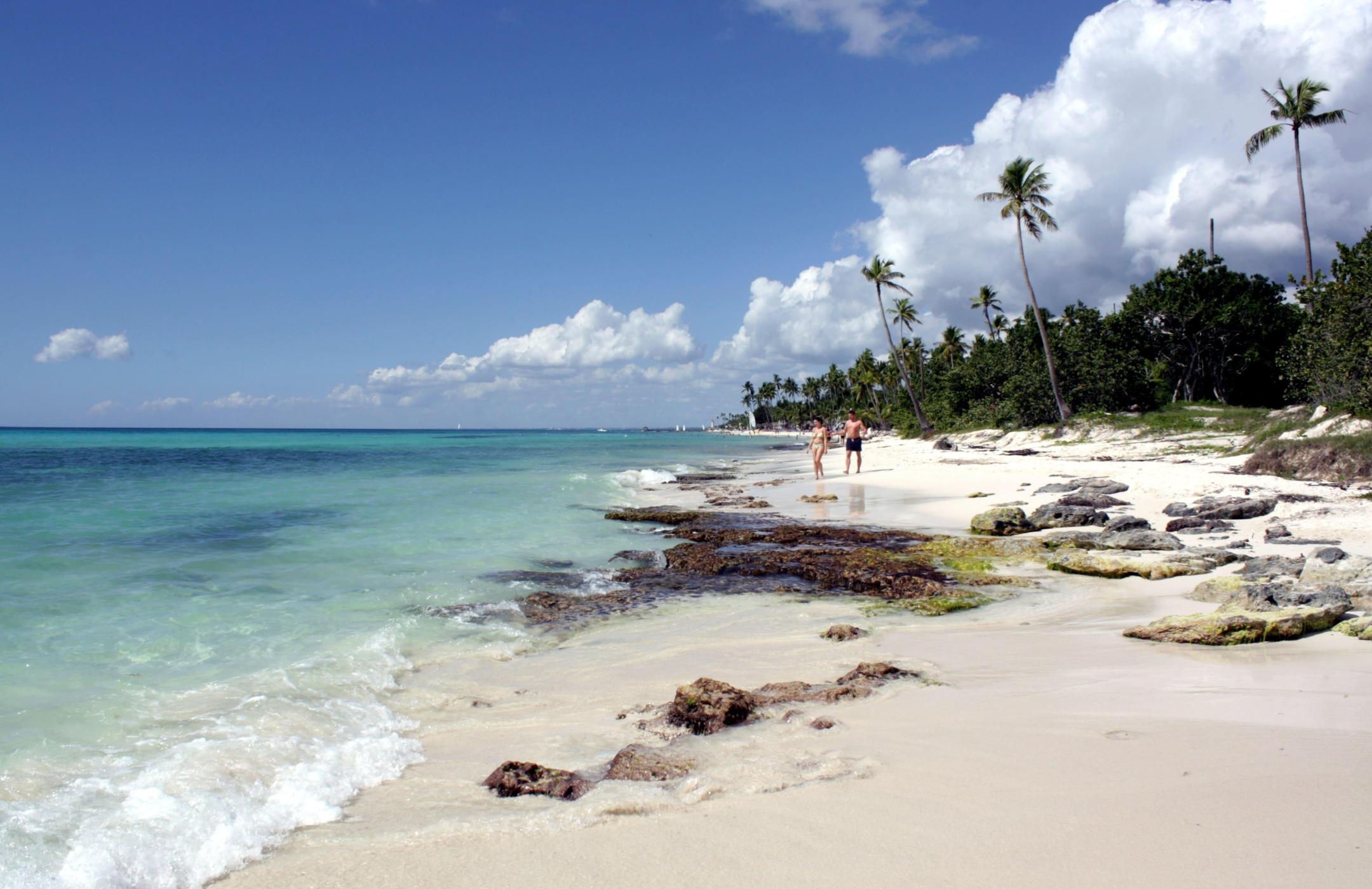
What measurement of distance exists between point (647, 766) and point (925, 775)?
4.61 feet

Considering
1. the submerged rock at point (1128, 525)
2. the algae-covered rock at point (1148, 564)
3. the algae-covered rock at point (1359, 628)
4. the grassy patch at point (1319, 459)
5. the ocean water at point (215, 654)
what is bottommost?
the ocean water at point (215, 654)

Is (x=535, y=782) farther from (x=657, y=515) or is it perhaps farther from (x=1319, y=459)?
(x=1319, y=459)

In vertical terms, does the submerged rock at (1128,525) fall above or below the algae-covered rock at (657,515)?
above

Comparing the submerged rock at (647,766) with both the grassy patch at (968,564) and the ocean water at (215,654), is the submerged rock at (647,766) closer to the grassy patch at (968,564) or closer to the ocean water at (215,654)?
the ocean water at (215,654)

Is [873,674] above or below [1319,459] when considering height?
below

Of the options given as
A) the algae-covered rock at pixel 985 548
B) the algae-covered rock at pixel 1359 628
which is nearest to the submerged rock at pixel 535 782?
the algae-covered rock at pixel 1359 628

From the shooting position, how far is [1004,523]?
1204 centimetres

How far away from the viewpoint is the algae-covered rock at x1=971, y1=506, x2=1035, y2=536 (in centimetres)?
1198

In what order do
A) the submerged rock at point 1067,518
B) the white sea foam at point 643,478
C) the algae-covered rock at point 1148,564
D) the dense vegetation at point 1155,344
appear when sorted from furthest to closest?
the dense vegetation at point 1155,344, the white sea foam at point 643,478, the submerged rock at point 1067,518, the algae-covered rock at point 1148,564

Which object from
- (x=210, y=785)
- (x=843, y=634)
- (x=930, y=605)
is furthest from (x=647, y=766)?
(x=930, y=605)

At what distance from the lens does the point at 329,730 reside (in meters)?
4.89

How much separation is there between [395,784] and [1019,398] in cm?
4547

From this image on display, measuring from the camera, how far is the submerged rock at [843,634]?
654 centimetres

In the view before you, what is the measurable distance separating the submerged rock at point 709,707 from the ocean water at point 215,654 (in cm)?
167
